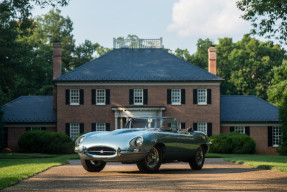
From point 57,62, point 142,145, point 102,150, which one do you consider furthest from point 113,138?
point 57,62

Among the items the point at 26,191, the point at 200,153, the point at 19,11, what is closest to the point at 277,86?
the point at 19,11

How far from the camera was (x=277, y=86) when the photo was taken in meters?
39.9

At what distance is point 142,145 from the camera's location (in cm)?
1266

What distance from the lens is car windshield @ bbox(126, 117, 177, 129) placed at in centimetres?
1421

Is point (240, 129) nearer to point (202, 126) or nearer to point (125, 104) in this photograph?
point (202, 126)

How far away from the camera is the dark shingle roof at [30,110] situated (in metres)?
43.7

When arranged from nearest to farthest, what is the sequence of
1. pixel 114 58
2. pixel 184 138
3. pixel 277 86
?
pixel 184 138
pixel 277 86
pixel 114 58

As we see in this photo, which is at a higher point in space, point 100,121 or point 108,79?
point 108,79

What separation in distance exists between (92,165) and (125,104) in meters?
28.7

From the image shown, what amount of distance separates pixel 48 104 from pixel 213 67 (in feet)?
50.1

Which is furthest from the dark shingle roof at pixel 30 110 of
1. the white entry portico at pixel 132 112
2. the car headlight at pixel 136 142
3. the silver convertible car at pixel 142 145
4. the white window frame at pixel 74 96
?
the car headlight at pixel 136 142

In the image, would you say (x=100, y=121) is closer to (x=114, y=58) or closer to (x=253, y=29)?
(x=114, y=58)

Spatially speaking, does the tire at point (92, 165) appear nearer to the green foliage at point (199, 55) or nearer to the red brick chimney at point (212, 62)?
the red brick chimney at point (212, 62)

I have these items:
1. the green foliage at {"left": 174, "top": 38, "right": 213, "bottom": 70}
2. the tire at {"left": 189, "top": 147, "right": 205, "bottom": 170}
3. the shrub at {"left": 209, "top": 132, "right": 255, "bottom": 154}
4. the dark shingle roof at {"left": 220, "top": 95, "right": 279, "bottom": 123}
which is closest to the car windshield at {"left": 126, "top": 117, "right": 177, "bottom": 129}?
the tire at {"left": 189, "top": 147, "right": 205, "bottom": 170}
